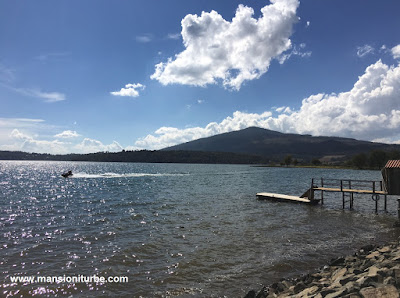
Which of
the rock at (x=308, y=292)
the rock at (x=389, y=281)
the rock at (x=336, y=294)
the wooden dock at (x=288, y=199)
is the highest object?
the rock at (x=389, y=281)

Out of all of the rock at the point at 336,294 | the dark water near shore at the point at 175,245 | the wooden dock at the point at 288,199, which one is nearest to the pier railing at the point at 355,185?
the wooden dock at the point at 288,199

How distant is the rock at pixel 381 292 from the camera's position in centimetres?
671

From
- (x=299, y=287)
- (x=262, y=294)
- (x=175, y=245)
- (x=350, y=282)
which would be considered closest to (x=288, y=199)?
(x=175, y=245)

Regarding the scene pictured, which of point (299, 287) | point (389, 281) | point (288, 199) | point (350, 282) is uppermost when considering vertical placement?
point (389, 281)

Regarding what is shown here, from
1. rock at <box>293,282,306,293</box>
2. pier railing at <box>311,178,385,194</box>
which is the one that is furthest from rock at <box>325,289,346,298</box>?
pier railing at <box>311,178,385,194</box>

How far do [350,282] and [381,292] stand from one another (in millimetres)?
1924

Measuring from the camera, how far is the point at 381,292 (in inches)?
273

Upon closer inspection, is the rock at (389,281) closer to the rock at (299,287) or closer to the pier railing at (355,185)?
the rock at (299,287)

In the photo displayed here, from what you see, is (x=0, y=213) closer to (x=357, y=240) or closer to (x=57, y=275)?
(x=57, y=275)

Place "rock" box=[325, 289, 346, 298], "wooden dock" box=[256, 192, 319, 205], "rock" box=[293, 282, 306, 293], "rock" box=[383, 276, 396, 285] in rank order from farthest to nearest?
"wooden dock" box=[256, 192, 319, 205] → "rock" box=[293, 282, 306, 293] → "rock" box=[325, 289, 346, 298] → "rock" box=[383, 276, 396, 285]

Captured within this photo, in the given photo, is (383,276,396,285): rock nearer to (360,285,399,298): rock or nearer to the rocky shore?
the rocky shore

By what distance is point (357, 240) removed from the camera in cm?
→ 1911

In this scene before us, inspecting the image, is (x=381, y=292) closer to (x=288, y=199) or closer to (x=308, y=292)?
(x=308, y=292)

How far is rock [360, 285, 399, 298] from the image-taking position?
6.71m
